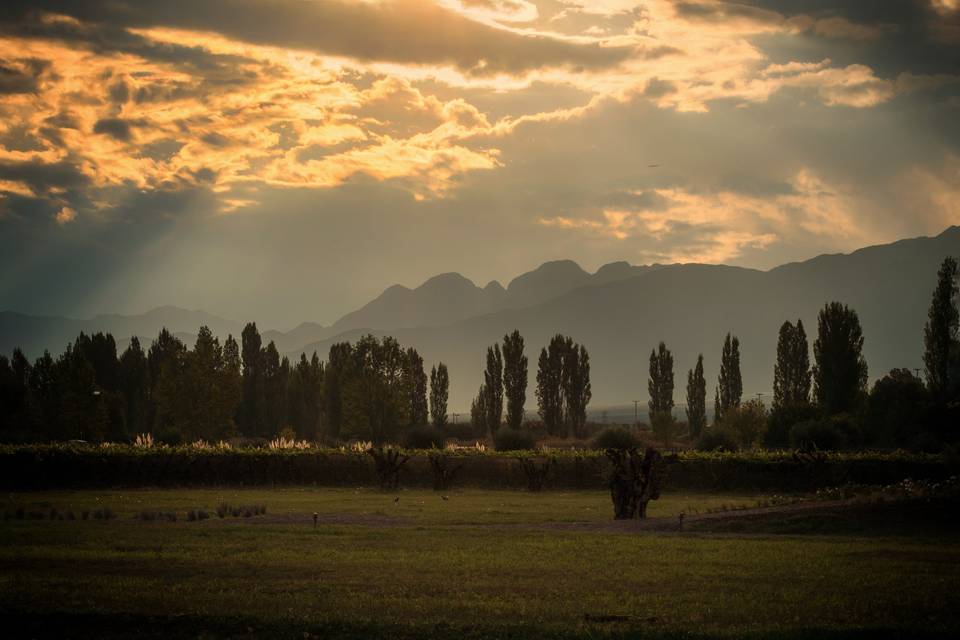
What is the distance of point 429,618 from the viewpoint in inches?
642

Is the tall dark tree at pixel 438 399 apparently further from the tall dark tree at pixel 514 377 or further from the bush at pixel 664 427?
the bush at pixel 664 427

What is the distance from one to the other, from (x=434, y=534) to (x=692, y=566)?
9.47 m

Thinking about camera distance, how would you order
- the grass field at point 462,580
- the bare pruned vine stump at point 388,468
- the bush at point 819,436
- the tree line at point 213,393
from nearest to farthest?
the grass field at point 462,580
the bare pruned vine stump at point 388,468
the bush at point 819,436
the tree line at point 213,393

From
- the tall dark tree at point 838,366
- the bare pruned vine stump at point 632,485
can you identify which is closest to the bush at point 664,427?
the tall dark tree at point 838,366

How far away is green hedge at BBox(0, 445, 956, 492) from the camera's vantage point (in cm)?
5162

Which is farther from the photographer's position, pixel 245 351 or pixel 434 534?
pixel 245 351

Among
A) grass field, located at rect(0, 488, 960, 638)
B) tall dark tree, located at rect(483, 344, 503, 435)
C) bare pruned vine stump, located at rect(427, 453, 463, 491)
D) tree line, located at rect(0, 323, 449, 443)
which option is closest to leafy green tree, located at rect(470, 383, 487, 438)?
tall dark tree, located at rect(483, 344, 503, 435)

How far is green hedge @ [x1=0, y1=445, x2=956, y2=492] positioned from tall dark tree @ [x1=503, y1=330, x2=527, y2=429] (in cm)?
4748

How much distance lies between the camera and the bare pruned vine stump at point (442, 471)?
5553 cm

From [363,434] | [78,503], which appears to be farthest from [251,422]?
[78,503]

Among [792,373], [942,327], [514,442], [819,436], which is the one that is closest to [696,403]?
[792,373]

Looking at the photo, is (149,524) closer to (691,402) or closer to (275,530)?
(275,530)

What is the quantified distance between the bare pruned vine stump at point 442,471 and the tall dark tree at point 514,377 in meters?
50.2

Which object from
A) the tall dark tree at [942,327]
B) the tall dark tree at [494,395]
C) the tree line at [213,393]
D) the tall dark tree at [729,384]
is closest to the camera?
the tree line at [213,393]
